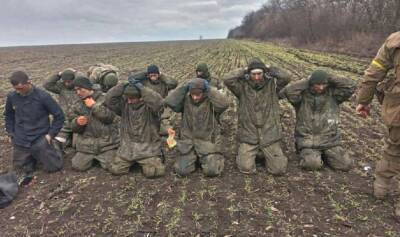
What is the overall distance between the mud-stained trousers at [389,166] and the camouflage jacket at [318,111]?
3.90 ft

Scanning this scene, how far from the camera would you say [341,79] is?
5.77 metres

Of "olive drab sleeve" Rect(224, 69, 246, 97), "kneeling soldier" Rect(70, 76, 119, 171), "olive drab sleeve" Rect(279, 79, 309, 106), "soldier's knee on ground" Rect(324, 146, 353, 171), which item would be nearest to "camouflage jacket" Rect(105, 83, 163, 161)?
"kneeling soldier" Rect(70, 76, 119, 171)

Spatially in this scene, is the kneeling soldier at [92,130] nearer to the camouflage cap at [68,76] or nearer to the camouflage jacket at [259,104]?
the camouflage cap at [68,76]

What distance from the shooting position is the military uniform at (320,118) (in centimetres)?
576

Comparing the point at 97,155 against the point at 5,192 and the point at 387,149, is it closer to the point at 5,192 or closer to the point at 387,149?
the point at 5,192

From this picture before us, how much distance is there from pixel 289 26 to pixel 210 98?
52509mm

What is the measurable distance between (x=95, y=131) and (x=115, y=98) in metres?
0.74

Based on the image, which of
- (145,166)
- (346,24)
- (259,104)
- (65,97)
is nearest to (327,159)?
(259,104)

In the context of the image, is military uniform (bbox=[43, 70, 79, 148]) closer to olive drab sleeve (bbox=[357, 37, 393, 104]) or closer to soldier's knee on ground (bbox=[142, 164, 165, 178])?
soldier's knee on ground (bbox=[142, 164, 165, 178])

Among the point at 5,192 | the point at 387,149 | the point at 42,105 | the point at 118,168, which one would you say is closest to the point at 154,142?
the point at 118,168

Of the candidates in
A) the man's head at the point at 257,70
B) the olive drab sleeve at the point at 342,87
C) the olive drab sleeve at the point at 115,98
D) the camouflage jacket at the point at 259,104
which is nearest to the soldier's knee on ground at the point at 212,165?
the camouflage jacket at the point at 259,104

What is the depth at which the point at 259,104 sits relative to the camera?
5.90m

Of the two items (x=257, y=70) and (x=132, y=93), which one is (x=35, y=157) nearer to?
(x=132, y=93)

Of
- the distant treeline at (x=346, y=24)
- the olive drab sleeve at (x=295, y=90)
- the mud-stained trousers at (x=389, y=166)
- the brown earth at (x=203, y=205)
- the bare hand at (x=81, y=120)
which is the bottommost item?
the brown earth at (x=203, y=205)
